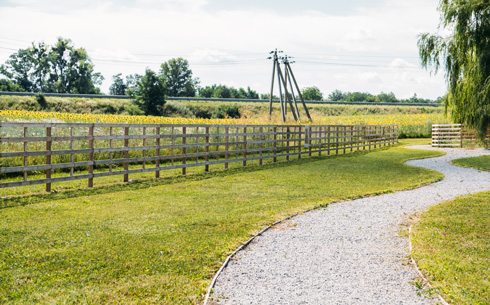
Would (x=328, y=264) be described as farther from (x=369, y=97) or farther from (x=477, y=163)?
(x=369, y=97)

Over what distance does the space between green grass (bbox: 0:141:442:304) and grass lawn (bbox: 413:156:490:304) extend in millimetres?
2088

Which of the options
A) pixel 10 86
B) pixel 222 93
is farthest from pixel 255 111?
pixel 10 86

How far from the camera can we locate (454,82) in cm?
2348

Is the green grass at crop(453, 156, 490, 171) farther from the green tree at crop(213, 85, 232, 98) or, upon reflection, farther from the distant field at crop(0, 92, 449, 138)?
the green tree at crop(213, 85, 232, 98)

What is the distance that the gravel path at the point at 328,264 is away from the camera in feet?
13.9

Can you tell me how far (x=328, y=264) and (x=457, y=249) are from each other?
70.4 inches

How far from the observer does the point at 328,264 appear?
518 cm

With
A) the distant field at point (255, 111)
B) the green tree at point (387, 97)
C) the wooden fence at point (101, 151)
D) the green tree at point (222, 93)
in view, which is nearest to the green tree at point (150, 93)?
the distant field at point (255, 111)

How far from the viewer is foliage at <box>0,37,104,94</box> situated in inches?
2928

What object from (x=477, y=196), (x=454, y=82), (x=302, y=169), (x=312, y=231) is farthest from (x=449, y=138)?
(x=312, y=231)

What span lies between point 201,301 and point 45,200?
5713 millimetres

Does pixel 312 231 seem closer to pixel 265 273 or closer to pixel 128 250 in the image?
pixel 265 273

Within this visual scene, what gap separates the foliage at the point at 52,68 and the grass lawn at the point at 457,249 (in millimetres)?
72133

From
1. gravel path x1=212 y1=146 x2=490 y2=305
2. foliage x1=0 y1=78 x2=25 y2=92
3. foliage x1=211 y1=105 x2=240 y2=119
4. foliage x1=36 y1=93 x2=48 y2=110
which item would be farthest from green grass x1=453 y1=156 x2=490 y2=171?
foliage x1=0 y1=78 x2=25 y2=92
